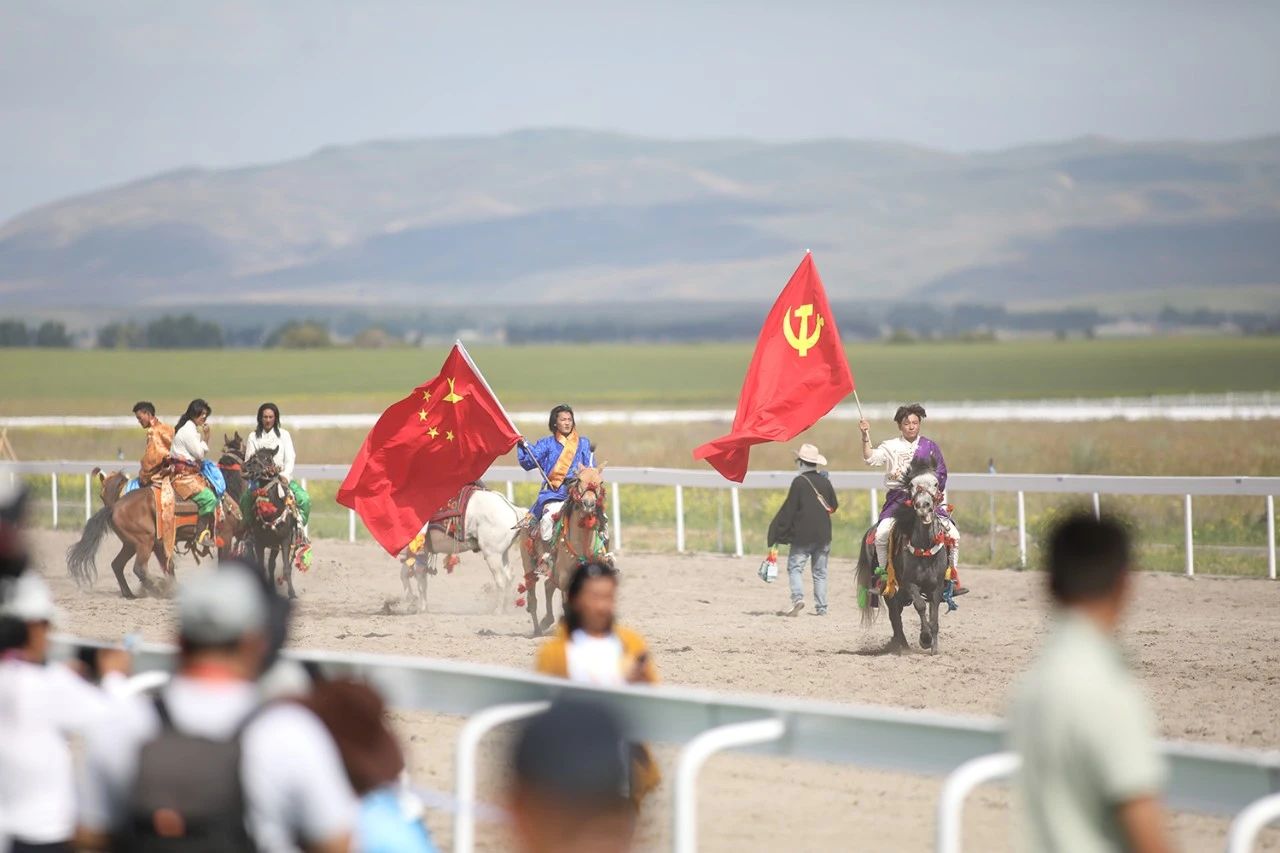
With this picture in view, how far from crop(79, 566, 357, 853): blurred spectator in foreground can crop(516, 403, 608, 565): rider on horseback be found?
12337 mm

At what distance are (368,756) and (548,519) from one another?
1269 centimetres

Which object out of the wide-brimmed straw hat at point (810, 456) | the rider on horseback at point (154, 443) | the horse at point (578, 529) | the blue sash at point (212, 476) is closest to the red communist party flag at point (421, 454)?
the horse at point (578, 529)

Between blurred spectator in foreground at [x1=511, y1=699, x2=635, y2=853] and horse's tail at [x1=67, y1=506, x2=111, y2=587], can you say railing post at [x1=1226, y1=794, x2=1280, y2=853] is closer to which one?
blurred spectator in foreground at [x1=511, y1=699, x2=635, y2=853]

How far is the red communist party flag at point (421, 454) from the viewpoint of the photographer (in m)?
17.4

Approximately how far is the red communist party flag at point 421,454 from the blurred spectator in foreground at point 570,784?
557 inches

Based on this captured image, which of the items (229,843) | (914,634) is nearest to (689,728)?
(229,843)

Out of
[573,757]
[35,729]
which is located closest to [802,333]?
[35,729]

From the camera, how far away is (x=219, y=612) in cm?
417

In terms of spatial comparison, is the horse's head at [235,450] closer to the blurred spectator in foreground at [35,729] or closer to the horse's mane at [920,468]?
the horse's mane at [920,468]

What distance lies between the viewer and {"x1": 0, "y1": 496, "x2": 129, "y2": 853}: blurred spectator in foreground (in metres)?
5.23

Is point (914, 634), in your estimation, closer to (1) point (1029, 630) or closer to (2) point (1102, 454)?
(1) point (1029, 630)

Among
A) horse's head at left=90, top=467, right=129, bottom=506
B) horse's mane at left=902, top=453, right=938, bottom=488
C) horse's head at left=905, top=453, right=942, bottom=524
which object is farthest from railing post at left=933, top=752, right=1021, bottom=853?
horse's head at left=90, top=467, right=129, bottom=506

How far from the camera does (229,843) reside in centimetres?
419

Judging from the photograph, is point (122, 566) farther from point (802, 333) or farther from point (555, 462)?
point (802, 333)
